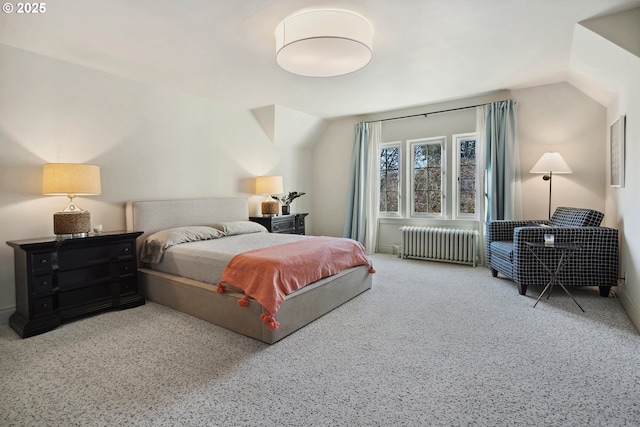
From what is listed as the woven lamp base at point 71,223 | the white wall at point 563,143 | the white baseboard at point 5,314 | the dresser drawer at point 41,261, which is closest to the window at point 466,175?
the white wall at point 563,143

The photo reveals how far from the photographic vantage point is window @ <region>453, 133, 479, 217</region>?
207 inches

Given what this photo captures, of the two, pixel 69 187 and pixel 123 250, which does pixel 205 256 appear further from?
pixel 69 187

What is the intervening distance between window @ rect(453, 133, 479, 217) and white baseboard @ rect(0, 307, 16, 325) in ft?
18.8

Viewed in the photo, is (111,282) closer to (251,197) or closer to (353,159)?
(251,197)

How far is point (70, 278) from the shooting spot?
120 inches

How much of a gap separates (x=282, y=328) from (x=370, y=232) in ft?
12.2

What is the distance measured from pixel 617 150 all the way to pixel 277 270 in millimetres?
3801

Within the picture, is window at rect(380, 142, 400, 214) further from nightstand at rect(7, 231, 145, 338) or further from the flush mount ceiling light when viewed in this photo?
nightstand at rect(7, 231, 145, 338)

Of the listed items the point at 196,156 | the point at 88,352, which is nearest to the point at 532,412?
the point at 88,352

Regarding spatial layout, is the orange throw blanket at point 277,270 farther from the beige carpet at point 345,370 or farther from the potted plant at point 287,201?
the potted plant at point 287,201

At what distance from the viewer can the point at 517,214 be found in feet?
15.5

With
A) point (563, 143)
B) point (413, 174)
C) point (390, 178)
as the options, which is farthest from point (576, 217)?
point (390, 178)

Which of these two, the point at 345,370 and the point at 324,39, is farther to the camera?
the point at 324,39

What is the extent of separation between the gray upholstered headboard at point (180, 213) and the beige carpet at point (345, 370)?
106cm
